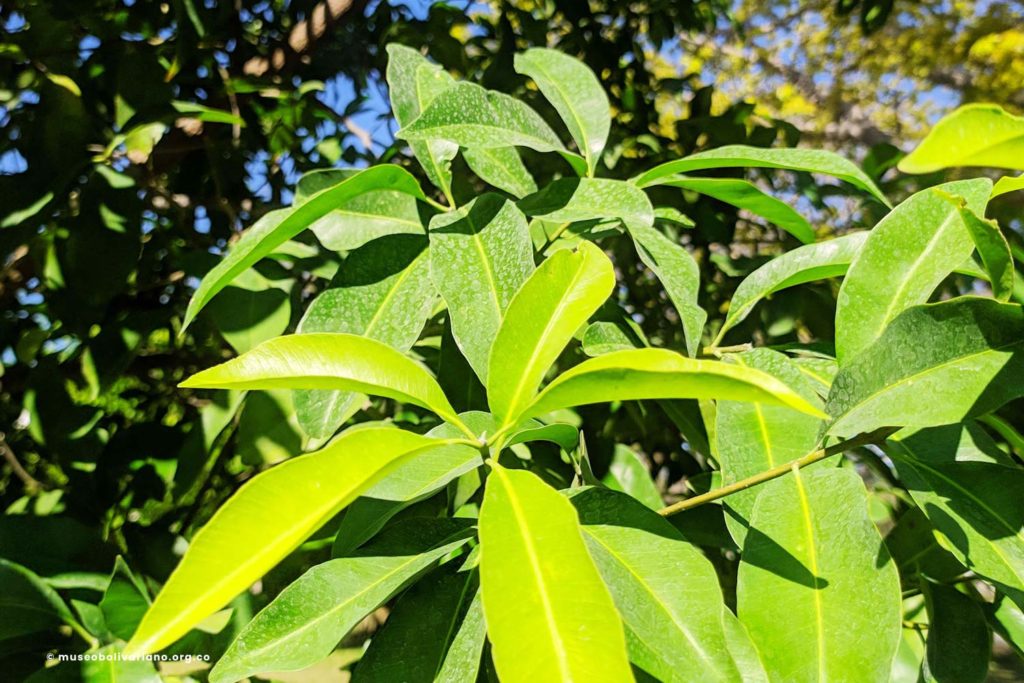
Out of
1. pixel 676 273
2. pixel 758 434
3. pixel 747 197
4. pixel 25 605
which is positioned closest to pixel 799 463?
pixel 758 434

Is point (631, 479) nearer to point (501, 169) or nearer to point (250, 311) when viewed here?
point (501, 169)

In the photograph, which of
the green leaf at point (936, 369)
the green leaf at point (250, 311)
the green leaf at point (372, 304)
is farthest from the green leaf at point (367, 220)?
the green leaf at point (936, 369)

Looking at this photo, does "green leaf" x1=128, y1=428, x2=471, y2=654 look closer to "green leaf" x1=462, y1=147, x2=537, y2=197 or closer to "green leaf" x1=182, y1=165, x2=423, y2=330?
"green leaf" x1=182, y1=165, x2=423, y2=330

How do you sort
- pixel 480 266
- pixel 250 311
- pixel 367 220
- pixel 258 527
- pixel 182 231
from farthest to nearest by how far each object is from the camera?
pixel 182 231 → pixel 250 311 → pixel 367 220 → pixel 480 266 → pixel 258 527

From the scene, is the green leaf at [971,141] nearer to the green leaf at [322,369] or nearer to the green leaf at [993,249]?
the green leaf at [993,249]

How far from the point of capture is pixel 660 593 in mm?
382

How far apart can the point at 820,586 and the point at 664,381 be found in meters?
0.19

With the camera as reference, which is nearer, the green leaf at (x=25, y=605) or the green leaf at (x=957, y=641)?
the green leaf at (x=957, y=641)

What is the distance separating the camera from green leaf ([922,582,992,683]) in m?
0.51

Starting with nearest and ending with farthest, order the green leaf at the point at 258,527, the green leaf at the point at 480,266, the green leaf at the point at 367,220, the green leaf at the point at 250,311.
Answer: the green leaf at the point at 258,527 → the green leaf at the point at 480,266 → the green leaf at the point at 367,220 → the green leaf at the point at 250,311

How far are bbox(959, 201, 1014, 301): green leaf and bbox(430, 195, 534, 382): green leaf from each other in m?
0.26

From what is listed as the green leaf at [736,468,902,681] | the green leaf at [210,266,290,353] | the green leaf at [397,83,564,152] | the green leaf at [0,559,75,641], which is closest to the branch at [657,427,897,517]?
the green leaf at [736,468,902,681]

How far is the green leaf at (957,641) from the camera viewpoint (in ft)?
1.66

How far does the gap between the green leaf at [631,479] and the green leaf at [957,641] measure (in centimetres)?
24
